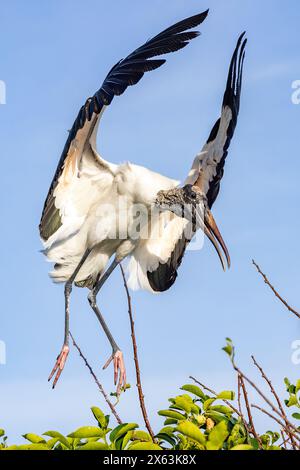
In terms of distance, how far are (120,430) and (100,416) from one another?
0.25 metres

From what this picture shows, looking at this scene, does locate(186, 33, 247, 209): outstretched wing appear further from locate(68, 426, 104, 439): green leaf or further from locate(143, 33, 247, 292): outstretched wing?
locate(68, 426, 104, 439): green leaf

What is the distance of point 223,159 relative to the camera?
7.53 meters

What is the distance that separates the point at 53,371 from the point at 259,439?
3.60 meters

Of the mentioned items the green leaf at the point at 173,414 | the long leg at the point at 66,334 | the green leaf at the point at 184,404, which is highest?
the long leg at the point at 66,334

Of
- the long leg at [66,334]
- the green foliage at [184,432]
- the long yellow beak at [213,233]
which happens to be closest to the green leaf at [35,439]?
the green foliage at [184,432]

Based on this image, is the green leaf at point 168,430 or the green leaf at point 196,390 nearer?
the green leaf at point 168,430

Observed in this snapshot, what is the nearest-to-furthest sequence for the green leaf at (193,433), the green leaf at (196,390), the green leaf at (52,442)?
the green leaf at (193,433) → the green leaf at (52,442) → the green leaf at (196,390)

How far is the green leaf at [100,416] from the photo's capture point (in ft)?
11.3

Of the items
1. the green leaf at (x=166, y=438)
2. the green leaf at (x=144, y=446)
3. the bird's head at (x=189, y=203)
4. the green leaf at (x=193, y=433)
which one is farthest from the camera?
the bird's head at (x=189, y=203)

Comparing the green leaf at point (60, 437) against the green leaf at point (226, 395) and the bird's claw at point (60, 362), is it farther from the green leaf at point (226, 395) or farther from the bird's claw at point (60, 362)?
the bird's claw at point (60, 362)

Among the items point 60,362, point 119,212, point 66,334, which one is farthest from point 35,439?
point 119,212

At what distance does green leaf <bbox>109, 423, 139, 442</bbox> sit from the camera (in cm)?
323

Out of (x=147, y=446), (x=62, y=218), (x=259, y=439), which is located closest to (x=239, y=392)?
(x=259, y=439)

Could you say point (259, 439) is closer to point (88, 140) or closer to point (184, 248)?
point (88, 140)
